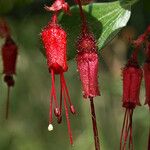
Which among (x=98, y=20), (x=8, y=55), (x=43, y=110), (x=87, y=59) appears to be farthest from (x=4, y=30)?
(x=43, y=110)

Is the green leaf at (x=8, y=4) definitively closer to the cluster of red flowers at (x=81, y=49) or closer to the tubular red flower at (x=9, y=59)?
the tubular red flower at (x=9, y=59)

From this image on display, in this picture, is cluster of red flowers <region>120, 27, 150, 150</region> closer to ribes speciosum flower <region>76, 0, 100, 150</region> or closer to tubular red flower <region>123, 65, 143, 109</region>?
tubular red flower <region>123, 65, 143, 109</region>

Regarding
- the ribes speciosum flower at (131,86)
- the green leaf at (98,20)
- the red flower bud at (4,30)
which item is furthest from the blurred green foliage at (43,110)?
the ribes speciosum flower at (131,86)

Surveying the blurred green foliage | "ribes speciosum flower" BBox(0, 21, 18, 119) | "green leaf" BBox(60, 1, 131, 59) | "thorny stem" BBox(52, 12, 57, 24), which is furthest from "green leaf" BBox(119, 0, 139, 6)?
the blurred green foliage

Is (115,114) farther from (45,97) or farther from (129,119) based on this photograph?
(129,119)

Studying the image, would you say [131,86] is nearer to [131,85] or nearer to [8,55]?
[131,85]

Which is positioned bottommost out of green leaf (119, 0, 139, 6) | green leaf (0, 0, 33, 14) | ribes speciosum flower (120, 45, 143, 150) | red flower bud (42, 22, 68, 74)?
ribes speciosum flower (120, 45, 143, 150)
